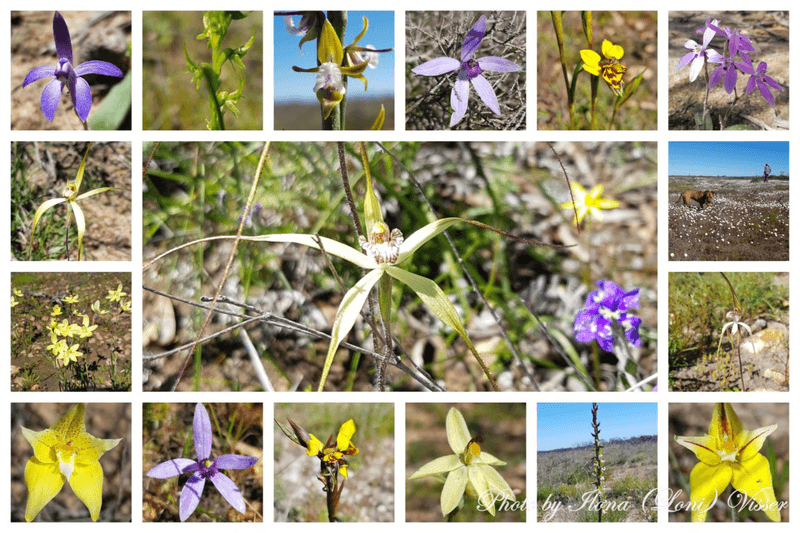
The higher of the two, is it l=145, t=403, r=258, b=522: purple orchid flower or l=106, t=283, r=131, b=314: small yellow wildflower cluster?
l=106, t=283, r=131, b=314: small yellow wildflower cluster

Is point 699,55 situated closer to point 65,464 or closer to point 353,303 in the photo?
point 353,303

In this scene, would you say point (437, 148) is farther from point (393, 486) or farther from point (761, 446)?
point (761, 446)

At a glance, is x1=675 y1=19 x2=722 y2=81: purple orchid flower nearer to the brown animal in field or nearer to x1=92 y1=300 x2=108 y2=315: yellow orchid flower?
the brown animal in field

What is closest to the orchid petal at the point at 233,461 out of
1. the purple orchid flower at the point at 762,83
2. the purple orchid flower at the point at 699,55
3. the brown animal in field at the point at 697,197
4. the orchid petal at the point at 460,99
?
the orchid petal at the point at 460,99

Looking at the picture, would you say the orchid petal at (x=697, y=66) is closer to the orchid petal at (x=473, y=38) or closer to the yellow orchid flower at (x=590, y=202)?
the yellow orchid flower at (x=590, y=202)

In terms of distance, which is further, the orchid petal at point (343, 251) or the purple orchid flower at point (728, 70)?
the purple orchid flower at point (728, 70)

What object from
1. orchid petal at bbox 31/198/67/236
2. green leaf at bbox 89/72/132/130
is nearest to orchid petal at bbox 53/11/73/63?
green leaf at bbox 89/72/132/130
